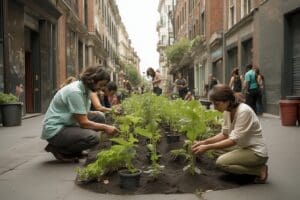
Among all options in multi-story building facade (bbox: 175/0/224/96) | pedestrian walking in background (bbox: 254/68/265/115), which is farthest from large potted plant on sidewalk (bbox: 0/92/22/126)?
multi-story building facade (bbox: 175/0/224/96)

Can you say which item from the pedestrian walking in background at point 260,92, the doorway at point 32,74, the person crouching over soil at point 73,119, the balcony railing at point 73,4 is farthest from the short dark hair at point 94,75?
the balcony railing at point 73,4

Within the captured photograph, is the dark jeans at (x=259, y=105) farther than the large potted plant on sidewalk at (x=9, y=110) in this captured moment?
Yes

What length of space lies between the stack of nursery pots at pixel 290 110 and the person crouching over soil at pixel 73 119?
7.20 metres

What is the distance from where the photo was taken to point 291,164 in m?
6.70

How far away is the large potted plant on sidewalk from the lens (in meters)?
13.0

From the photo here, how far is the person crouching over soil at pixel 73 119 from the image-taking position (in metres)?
6.35

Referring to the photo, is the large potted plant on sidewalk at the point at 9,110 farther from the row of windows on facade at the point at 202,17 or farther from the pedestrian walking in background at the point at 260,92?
the row of windows on facade at the point at 202,17

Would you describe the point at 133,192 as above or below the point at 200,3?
below

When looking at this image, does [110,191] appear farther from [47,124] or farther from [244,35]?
[244,35]

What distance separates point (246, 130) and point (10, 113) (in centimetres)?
952

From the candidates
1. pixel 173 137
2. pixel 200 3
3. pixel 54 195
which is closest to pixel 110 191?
pixel 54 195

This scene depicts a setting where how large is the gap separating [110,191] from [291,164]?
9.77ft

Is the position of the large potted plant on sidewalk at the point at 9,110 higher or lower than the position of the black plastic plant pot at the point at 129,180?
higher

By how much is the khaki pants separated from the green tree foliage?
38965 mm
